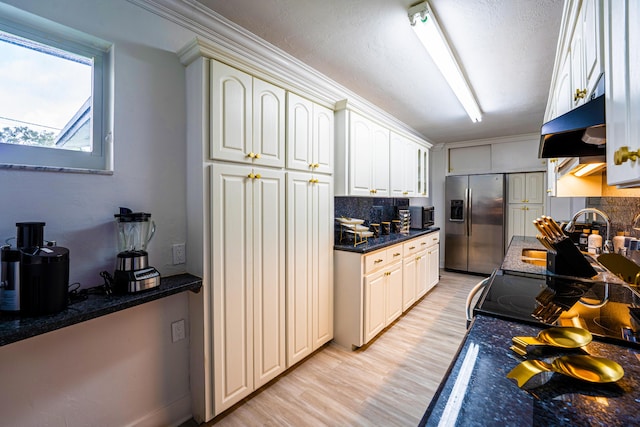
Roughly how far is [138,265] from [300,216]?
1.11m

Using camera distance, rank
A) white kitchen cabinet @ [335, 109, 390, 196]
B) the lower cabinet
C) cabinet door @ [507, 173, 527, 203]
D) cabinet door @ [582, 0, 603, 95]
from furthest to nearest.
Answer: cabinet door @ [507, 173, 527, 203]
white kitchen cabinet @ [335, 109, 390, 196]
the lower cabinet
cabinet door @ [582, 0, 603, 95]

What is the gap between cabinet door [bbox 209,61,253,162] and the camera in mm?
1604

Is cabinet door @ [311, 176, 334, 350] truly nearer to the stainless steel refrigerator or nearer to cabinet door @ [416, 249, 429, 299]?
cabinet door @ [416, 249, 429, 299]

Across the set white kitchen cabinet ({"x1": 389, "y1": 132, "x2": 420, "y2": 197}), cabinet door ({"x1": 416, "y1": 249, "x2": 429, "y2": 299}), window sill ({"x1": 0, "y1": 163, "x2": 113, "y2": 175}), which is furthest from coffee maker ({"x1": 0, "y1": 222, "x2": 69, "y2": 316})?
cabinet door ({"x1": 416, "y1": 249, "x2": 429, "y2": 299})

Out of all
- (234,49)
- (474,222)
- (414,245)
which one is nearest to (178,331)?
(234,49)

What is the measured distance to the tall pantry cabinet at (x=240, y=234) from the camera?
5.28ft

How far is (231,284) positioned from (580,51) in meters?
2.21

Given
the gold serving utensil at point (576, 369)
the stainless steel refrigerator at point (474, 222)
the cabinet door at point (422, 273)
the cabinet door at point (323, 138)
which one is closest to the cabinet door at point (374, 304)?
the cabinet door at point (422, 273)

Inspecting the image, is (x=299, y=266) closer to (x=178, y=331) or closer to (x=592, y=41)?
(x=178, y=331)

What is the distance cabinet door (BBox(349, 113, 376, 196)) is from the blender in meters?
1.69

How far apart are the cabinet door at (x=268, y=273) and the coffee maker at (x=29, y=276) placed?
37.2 inches

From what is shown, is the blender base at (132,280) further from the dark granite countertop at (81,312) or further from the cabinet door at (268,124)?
the cabinet door at (268,124)

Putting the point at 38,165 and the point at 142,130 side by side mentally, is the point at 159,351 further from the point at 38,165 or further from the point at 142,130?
the point at 142,130

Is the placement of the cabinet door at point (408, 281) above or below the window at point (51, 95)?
below
